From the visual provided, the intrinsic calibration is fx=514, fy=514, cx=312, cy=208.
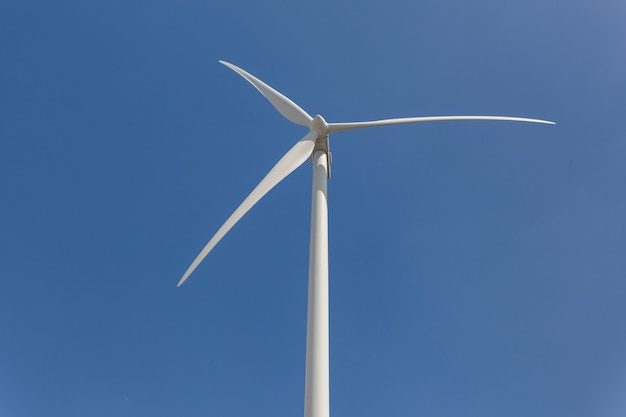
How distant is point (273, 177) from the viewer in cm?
1552

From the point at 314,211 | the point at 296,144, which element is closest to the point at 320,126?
the point at 296,144

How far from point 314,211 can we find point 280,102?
23.8 feet

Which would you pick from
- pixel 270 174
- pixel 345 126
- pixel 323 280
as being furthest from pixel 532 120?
pixel 323 280

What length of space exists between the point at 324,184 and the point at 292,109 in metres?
5.33

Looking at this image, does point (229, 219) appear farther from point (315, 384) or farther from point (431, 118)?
point (431, 118)

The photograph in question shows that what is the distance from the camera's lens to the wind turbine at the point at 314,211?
10102 mm

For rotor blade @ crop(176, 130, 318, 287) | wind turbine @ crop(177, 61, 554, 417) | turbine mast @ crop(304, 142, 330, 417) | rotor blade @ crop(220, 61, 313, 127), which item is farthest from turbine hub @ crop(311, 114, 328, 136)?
turbine mast @ crop(304, 142, 330, 417)

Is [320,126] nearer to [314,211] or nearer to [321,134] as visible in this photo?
[321,134]

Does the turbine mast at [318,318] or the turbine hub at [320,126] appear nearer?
the turbine mast at [318,318]

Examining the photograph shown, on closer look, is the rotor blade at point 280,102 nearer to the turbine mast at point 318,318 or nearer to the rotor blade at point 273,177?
the rotor blade at point 273,177

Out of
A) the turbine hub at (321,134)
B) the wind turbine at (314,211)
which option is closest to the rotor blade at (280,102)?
the wind turbine at (314,211)

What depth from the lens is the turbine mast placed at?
9852 millimetres

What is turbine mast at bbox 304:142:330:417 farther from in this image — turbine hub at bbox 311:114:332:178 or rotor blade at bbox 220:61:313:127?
rotor blade at bbox 220:61:313:127

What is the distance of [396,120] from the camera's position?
58.3 feet
